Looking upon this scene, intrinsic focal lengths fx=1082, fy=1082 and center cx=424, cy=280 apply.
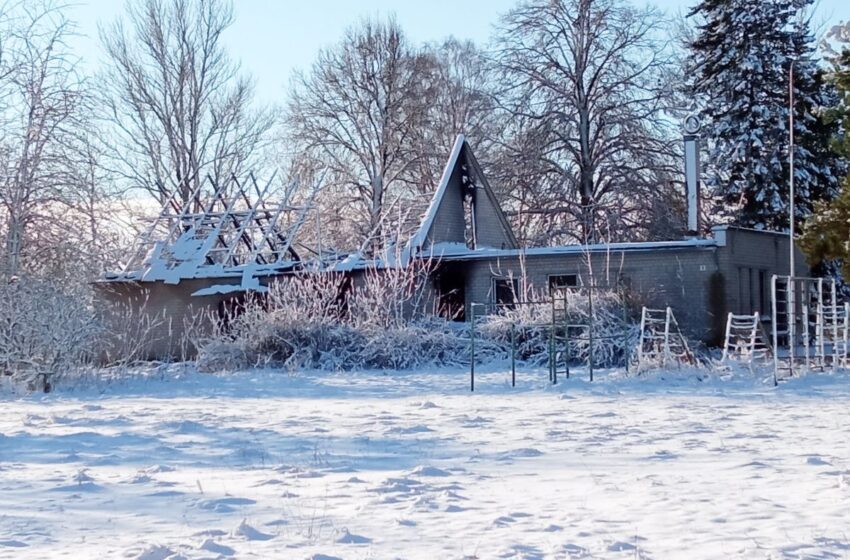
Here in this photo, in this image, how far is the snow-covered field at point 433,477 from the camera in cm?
653

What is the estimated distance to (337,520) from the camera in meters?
7.26

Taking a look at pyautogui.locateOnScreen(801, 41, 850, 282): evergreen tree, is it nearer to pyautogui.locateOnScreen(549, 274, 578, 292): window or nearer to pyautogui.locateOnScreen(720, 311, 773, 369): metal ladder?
pyautogui.locateOnScreen(720, 311, 773, 369): metal ladder

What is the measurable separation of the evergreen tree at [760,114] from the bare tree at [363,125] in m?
11.0

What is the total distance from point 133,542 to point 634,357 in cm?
1641

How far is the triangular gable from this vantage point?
33.2 metres

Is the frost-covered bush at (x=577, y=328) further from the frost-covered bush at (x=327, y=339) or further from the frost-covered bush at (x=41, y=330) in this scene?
the frost-covered bush at (x=41, y=330)

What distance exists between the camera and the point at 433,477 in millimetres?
9008

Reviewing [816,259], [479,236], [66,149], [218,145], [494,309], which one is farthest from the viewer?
[218,145]

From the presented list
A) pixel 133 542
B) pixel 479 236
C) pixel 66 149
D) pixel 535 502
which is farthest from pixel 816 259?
pixel 133 542

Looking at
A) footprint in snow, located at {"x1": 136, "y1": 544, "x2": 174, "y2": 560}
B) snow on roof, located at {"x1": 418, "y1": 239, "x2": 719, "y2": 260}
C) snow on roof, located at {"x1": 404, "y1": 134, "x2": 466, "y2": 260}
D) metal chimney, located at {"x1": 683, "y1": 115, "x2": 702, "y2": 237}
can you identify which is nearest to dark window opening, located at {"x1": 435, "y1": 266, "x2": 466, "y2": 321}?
snow on roof, located at {"x1": 418, "y1": 239, "x2": 719, "y2": 260}

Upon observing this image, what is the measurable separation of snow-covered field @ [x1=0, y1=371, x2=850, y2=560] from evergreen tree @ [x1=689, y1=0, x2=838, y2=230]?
67.8 ft

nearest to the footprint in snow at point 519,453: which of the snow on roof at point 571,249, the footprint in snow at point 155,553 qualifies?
the footprint in snow at point 155,553

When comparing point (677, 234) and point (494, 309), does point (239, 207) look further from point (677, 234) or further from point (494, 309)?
point (677, 234)

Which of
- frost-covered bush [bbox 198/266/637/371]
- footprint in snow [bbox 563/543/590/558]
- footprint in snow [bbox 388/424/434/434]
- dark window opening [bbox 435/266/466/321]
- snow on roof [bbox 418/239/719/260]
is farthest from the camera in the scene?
dark window opening [bbox 435/266/466/321]
